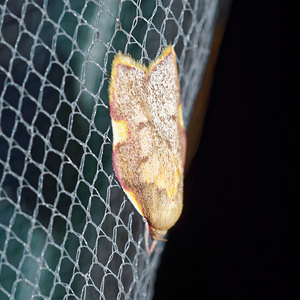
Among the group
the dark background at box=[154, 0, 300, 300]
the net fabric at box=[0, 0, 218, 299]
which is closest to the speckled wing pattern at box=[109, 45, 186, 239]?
the net fabric at box=[0, 0, 218, 299]

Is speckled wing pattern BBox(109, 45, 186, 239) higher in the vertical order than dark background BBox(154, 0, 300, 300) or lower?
higher

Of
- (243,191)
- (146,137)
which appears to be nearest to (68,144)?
(146,137)

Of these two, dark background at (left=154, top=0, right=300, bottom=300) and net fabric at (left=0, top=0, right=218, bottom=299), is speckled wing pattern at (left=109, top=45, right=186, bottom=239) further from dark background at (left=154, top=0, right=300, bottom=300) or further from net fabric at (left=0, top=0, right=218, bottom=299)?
dark background at (left=154, top=0, right=300, bottom=300)

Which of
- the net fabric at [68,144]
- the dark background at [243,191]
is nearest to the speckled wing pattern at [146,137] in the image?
the net fabric at [68,144]

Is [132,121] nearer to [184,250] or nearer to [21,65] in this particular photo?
[21,65]

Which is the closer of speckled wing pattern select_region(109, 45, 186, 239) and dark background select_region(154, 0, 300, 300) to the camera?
speckled wing pattern select_region(109, 45, 186, 239)

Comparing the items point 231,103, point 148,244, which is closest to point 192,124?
point 231,103
